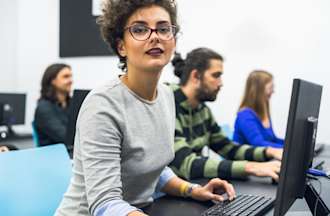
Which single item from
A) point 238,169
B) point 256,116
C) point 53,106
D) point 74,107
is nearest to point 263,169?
point 238,169

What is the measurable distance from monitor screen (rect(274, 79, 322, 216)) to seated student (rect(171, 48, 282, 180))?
61cm

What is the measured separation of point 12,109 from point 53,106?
1.00 metres

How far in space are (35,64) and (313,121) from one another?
4080 mm

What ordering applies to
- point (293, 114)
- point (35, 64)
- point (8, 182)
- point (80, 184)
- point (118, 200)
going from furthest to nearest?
point (35, 64) → point (8, 182) → point (80, 184) → point (118, 200) → point (293, 114)

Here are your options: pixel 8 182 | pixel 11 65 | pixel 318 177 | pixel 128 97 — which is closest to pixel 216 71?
pixel 318 177

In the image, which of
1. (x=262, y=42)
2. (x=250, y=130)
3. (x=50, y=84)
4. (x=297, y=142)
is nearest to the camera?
(x=297, y=142)

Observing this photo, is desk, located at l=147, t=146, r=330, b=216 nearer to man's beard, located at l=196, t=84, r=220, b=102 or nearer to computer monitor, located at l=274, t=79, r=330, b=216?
computer monitor, located at l=274, t=79, r=330, b=216

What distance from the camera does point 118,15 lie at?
1.06 metres

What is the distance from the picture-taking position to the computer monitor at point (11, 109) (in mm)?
3839

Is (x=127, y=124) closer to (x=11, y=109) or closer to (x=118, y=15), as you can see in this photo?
(x=118, y=15)

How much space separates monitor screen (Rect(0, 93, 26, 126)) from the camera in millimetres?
3838

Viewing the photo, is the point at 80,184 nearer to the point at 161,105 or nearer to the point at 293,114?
the point at 161,105

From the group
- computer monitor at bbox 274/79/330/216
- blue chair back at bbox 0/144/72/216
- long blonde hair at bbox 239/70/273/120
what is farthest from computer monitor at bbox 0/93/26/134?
computer monitor at bbox 274/79/330/216

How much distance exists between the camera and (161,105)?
1.18 meters
